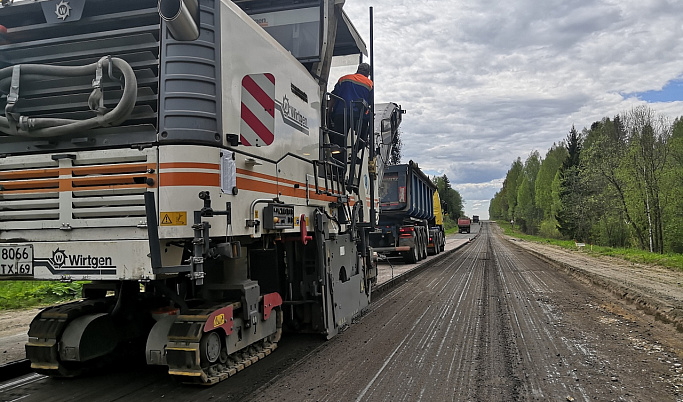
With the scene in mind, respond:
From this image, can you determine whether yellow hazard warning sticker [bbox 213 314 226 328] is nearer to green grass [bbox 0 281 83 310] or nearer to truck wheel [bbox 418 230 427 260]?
green grass [bbox 0 281 83 310]

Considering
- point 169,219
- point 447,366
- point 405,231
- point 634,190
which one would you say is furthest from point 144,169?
point 634,190

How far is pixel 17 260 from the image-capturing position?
3.79 metres

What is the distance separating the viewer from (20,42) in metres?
4.09

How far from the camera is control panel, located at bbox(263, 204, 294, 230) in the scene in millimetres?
4352

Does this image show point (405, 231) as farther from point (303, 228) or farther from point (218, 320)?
point (218, 320)

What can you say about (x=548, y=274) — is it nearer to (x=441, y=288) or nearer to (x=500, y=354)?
(x=441, y=288)

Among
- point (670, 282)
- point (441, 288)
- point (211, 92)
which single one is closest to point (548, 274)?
point (670, 282)

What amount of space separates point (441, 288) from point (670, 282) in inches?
236

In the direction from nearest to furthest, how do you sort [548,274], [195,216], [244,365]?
[195,216] < [244,365] < [548,274]

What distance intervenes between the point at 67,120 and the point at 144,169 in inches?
32.9

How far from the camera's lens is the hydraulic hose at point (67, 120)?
359cm

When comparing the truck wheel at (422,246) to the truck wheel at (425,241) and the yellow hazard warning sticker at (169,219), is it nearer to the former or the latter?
the truck wheel at (425,241)

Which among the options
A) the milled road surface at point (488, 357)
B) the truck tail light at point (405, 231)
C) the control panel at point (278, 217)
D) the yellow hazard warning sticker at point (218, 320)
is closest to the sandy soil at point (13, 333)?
the yellow hazard warning sticker at point (218, 320)

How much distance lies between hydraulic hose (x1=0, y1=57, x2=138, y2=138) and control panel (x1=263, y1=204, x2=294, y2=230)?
4.77ft
